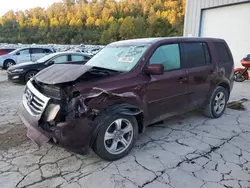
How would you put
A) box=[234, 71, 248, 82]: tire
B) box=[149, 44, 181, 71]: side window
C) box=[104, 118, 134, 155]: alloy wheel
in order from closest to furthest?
box=[104, 118, 134, 155]: alloy wheel, box=[149, 44, 181, 71]: side window, box=[234, 71, 248, 82]: tire

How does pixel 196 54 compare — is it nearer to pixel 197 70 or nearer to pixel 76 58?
pixel 197 70

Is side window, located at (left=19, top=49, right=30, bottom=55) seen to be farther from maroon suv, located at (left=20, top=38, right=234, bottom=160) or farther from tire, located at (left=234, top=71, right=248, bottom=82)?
tire, located at (left=234, top=71, right=248, bottom=82)

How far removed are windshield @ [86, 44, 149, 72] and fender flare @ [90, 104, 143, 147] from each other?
58cm

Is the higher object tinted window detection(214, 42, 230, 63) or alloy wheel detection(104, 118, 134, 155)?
tinted window detection(214, 42, 230, 63)

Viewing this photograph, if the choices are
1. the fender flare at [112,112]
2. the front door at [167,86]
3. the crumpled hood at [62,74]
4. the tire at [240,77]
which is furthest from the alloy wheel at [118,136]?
the tire at [240,77]

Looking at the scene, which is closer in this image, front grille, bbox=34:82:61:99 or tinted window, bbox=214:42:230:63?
front grille, bbox=34:82:61:99

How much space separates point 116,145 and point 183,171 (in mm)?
925

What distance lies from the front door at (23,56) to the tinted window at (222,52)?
1165cm

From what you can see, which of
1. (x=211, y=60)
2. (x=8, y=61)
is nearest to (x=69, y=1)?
(x=8, y=61)

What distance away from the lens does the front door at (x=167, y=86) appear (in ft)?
10.6

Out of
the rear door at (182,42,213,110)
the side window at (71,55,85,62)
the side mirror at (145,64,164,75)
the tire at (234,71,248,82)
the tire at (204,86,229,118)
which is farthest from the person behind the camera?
the side window at (71,55,85,62)

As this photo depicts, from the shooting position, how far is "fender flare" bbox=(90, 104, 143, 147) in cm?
260

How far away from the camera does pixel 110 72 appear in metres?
3.01

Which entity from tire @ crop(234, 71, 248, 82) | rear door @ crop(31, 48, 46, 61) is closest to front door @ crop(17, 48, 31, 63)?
rear door @ crop(31, 48, 46, 61)
